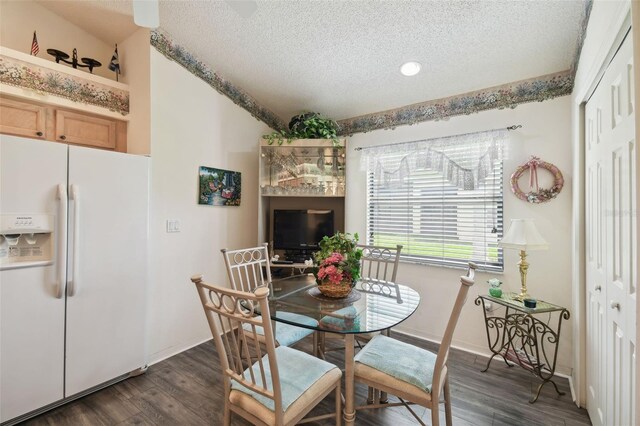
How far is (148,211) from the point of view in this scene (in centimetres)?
237

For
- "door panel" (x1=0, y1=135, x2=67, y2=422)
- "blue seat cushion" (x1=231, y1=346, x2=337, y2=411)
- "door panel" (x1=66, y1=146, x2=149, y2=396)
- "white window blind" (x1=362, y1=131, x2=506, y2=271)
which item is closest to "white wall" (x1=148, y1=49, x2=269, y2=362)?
"door panel" (x1=66, y1=146, x2=149, y2=396)

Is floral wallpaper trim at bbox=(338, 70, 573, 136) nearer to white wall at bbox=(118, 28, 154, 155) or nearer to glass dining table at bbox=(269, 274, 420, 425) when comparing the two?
glass dining table at bbox=(269, 274, 420, 425)

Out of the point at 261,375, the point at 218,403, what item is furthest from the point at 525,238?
the point at 218,403

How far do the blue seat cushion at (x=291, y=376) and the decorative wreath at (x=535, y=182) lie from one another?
2126 mm

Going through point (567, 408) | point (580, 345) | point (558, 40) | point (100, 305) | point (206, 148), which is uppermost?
point (558, 40)

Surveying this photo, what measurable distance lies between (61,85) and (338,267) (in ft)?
8.88

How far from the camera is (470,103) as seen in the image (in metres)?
2.68

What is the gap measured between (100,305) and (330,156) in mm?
2571

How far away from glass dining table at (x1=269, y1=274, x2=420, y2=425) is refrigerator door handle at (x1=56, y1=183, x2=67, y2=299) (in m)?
1.40

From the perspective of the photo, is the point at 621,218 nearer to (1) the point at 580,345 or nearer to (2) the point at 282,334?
(1) the point at 580,345

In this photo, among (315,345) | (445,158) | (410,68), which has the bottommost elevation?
(315,345)

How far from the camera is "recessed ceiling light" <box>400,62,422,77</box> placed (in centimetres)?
247

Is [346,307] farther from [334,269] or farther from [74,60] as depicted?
[74,60]

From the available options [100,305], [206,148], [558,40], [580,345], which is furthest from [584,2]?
[100,305]
